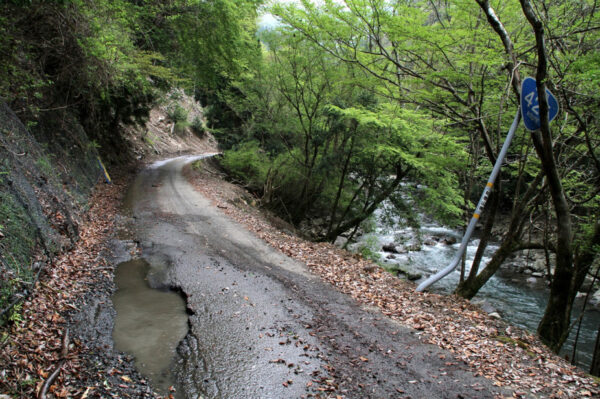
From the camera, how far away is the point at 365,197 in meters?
14.4

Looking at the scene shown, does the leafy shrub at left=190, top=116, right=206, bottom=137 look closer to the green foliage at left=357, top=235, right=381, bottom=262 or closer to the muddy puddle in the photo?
the green foliage at left=357, top=235, right=381, bottom=262

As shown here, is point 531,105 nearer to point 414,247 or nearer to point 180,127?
point 414,247

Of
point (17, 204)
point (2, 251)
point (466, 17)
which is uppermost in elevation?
point (466, 17)

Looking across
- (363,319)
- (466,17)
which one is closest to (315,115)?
(466,17)

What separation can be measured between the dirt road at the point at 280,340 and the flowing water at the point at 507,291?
22.2 ft

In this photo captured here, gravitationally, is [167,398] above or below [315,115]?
below

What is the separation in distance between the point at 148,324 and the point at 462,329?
5152mm

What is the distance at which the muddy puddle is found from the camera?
4012 mm

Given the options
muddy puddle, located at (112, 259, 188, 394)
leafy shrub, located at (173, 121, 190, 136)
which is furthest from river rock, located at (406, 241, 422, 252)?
leafy shrub, located at (173, 121, 190, 136)

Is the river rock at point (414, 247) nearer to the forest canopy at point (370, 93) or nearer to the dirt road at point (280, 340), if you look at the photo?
the forest canopy at point (370, 93)

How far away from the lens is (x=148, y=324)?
16.2ft

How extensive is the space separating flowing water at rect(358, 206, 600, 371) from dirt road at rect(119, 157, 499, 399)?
6776mm

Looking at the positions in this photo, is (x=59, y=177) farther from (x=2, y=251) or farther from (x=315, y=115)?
(x=315, y=115)

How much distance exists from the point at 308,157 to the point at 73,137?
30.2 ft
